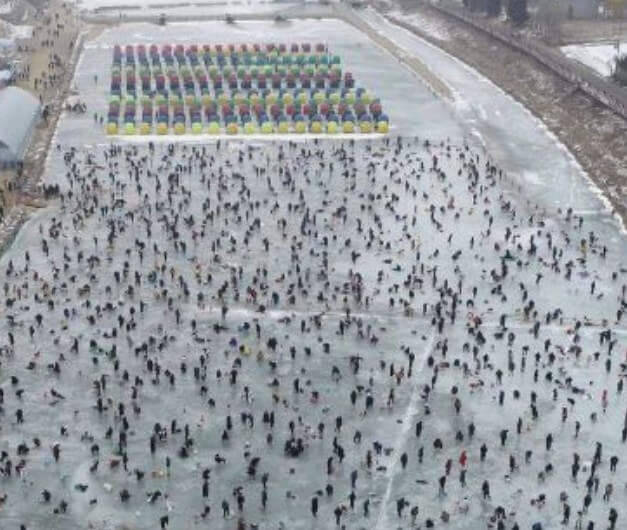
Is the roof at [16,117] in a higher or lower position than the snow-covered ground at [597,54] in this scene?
lower

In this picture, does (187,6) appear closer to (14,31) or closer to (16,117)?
(14,31)

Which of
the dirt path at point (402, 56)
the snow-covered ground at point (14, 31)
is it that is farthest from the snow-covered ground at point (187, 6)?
the snow-covered ground at point (14, 31)

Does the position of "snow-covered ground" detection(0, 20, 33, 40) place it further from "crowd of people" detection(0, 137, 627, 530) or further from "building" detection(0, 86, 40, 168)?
"crowd of people" detection(0, 137, 627, 530)

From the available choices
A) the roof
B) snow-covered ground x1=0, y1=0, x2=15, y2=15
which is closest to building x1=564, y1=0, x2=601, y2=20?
the roof

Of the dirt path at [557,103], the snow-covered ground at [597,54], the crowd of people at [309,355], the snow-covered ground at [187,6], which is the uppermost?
the snow-covered ground at [187,6]

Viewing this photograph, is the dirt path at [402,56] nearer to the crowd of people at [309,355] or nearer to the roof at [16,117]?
the crowd of people at [309,355]

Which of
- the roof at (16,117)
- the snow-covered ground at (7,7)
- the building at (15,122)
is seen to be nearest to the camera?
the building at (15,122)
